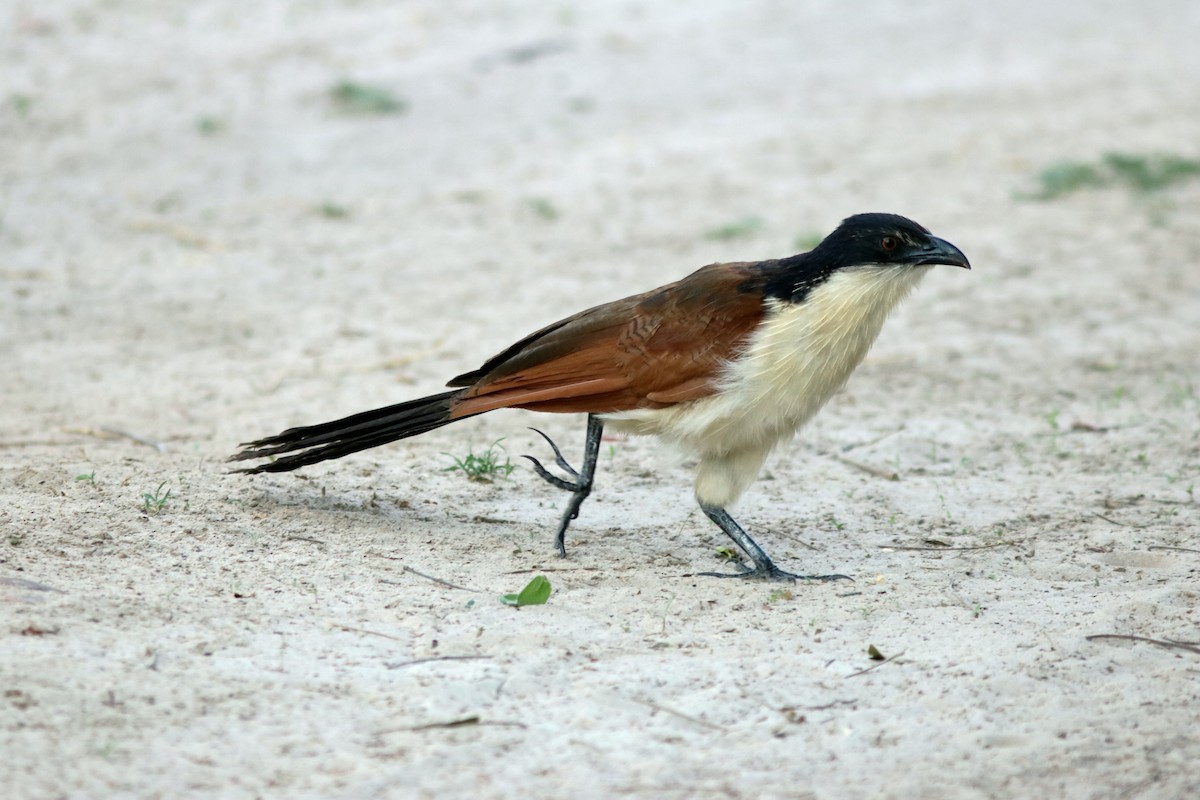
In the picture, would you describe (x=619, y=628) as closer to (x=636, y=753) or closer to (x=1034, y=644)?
(x=636, y=753)

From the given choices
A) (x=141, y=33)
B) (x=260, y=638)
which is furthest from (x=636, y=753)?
(x=141, y=33)

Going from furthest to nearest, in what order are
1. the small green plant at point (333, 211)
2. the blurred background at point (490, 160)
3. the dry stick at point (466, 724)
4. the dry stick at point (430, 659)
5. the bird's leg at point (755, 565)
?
the small green plant at point (333, 211)
the blurred background at point (490, 160)
the bird's leg at point (755, 565)
the dry stick at point (430, 659)
the dry stick at point (466, 724)

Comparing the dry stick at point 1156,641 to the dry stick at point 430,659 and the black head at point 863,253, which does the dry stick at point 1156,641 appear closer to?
the black head at point 863,253

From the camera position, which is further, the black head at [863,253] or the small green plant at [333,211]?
the small green plant at [333,211]

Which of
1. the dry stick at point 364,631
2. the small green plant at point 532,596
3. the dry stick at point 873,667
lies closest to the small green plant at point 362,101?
the small green plant at point 532,596

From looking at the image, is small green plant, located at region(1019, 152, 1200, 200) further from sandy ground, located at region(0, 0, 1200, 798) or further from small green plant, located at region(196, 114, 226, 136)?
small green plant, located at region(196, 114, 226, 136)

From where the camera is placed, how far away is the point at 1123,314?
6.78 m

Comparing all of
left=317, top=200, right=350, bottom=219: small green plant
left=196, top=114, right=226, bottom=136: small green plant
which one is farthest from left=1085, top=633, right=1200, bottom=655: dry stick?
left=196, top=114, right=226, bottom=136: small green plant

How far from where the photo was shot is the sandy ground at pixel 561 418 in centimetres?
286

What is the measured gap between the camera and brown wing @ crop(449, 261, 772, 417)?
3.76 m

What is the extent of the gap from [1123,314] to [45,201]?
21.4ft

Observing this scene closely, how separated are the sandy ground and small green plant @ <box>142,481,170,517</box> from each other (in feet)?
0.10

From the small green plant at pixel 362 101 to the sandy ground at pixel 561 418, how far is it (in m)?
0.14

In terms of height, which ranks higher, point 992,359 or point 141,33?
point 141,33
